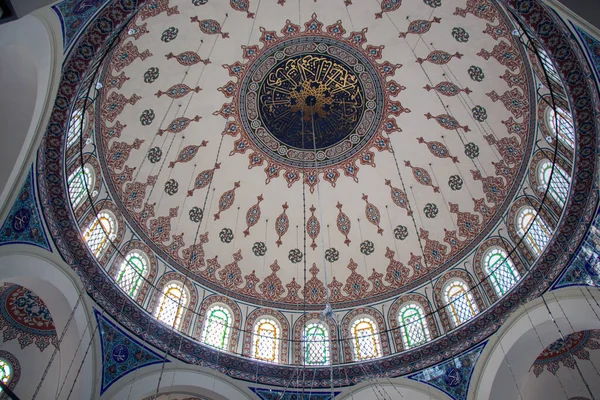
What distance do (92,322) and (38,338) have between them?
4.69 feet

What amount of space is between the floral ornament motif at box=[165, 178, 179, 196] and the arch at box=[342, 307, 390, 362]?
509 centimetres

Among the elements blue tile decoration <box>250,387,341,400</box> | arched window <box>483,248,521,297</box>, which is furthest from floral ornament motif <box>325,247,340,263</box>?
arched window <box>483,248,521,297</box>

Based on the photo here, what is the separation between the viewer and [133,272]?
9.69 metres

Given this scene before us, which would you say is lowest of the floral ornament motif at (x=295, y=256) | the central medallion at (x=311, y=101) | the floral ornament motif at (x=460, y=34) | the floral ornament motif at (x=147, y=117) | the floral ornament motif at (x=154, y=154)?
the floral ornament motif at (x=295, y=256)

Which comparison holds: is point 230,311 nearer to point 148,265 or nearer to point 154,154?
point 148,265

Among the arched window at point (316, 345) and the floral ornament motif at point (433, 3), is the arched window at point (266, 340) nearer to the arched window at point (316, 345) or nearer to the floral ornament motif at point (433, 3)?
the arched window at point (316, 345)

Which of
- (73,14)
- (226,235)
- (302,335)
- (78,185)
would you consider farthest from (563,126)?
(78,185)

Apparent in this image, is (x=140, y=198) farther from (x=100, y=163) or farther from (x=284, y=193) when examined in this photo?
(x=284, y=193)

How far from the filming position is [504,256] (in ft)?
32.0

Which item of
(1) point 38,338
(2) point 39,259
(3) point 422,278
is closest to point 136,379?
(1) point 38,338

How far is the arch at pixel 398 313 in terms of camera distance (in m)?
10.1

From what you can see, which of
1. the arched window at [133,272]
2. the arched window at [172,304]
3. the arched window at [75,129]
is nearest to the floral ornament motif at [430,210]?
the arched window at [172,304]

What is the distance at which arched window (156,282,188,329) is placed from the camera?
967 cm

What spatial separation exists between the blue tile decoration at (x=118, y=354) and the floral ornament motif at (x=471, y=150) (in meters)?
7.90
